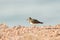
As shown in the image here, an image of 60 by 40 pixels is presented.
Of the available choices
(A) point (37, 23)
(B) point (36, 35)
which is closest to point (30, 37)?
(B) point (36, 35)

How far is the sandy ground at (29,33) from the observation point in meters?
19.8

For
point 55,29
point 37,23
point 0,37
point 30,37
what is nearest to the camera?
point 30,37

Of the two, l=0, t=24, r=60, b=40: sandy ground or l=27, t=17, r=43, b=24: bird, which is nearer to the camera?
l=0, t=24, r=60, b=40: sandy ground

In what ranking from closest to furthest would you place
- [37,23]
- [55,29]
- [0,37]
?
[0,37] < [55,29] < [37,23]

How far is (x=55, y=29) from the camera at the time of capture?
72.3 ft

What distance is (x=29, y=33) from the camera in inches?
800

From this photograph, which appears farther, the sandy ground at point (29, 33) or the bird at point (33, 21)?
the bird at point (33, 21)

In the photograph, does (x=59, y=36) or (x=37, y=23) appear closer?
(x=59, y=36)

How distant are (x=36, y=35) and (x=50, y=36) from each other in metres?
0.83

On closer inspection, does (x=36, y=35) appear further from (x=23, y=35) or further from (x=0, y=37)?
(x=0, y=37)

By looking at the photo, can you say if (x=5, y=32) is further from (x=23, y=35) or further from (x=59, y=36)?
(x=59, y=36)

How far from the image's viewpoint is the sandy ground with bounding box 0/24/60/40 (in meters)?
19.8

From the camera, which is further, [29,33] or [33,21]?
[33,21]

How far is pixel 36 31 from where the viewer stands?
21234mm
